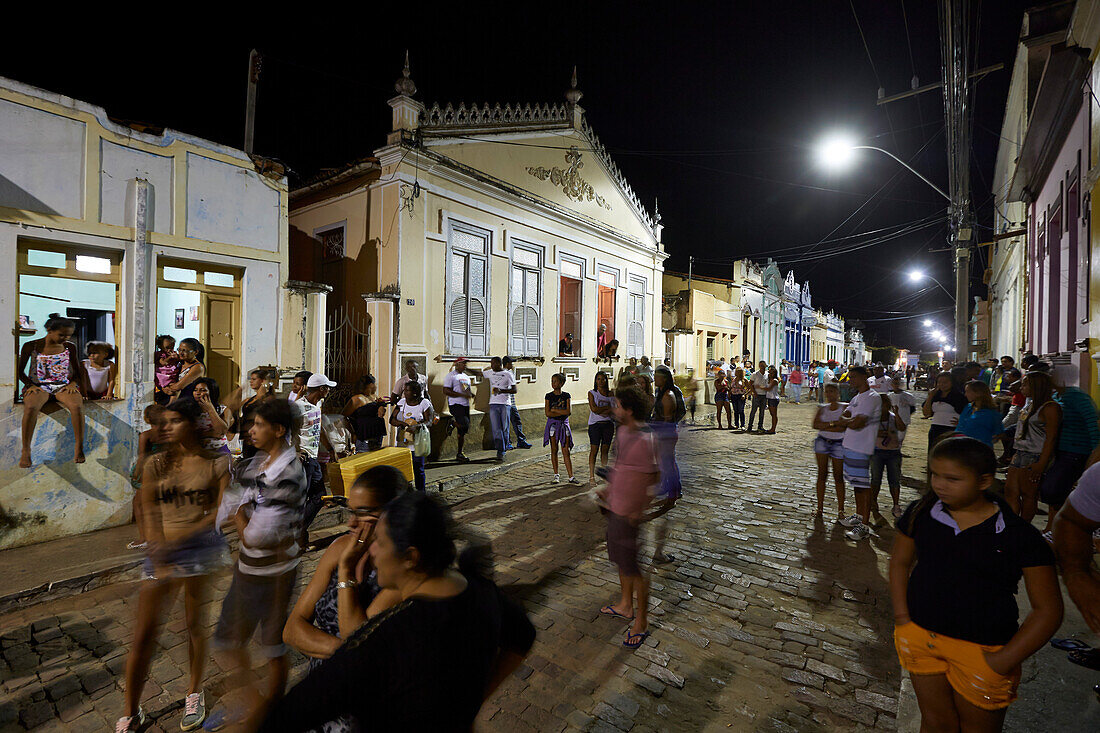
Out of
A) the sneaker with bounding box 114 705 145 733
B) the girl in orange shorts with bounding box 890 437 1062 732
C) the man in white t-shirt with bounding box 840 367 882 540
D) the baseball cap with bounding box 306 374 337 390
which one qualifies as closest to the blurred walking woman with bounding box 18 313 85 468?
the baseball cap with bounding box 306 374 337 390

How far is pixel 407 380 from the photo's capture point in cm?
866

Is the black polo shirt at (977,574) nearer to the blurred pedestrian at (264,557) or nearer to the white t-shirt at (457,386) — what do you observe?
the blurred pedestrian at (264,557)

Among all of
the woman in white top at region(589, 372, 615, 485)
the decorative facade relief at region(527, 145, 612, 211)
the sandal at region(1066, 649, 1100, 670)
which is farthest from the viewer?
the decorative facade relief at region(527, 145, 612, 211)

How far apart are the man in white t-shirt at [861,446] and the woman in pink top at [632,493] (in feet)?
10.8

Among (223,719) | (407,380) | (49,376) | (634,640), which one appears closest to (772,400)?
(407,380)

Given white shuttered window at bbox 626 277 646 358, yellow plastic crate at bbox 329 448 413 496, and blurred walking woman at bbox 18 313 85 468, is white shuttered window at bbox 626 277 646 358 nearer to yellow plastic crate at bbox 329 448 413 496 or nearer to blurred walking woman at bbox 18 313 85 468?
yellow plastic crate at bbox 329 448 413 496

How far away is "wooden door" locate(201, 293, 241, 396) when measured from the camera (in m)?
7.23

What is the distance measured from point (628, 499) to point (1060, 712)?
252 cm

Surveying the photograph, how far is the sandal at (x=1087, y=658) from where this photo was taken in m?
3.12

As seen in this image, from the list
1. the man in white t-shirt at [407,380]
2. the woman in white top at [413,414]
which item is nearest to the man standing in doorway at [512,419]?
the man in white t-shirt at [407,380]

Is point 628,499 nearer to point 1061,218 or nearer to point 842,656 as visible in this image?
point 842,656

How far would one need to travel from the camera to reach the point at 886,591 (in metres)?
4.43

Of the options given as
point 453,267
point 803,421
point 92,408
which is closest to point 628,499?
point 92,408

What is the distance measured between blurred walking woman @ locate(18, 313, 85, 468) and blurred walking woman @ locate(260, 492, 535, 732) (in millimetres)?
6263
